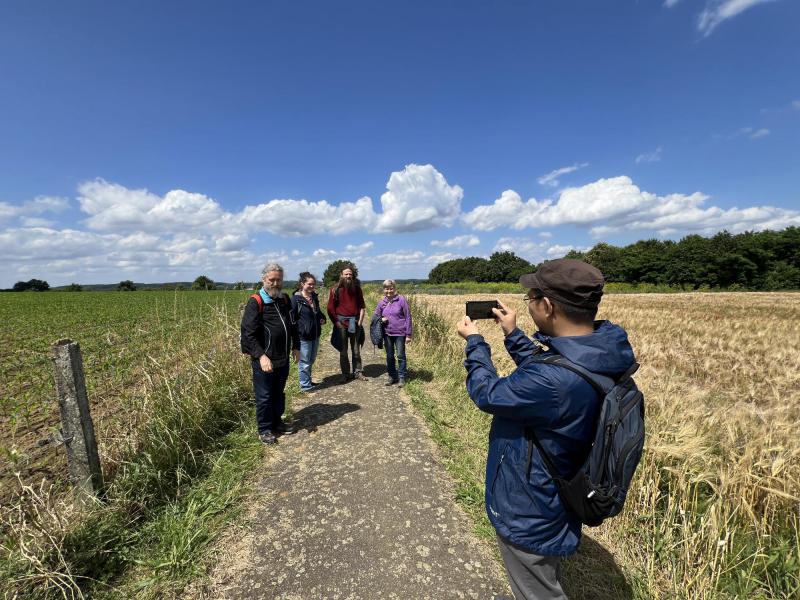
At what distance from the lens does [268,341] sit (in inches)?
174

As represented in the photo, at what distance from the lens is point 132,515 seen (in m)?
3.03

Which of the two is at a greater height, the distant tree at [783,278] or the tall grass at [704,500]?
the tall grass at [704,500]

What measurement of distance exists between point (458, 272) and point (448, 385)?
88773mm

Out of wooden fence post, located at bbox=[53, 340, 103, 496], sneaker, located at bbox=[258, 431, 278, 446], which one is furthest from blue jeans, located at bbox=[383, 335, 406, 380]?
wooden fence post, located at bbox=[53, 340, 103, 496]

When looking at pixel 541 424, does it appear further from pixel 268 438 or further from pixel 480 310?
pixel 268 438

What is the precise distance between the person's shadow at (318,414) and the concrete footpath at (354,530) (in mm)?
213

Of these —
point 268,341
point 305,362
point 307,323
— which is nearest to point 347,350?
point 305,362

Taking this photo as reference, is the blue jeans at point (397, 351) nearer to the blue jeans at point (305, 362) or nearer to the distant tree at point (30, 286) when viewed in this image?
the blue jeans at point (305, 362)

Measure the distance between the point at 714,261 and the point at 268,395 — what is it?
6262cm

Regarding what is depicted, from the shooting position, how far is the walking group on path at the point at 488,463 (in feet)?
4.65

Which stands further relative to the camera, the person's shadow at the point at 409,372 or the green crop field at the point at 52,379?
the person's shadow at the point at 409,372

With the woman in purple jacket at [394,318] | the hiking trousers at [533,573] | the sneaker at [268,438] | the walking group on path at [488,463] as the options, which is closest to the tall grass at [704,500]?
the walking group on path at [488,463]

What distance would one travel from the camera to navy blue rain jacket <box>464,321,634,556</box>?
1.39 metres

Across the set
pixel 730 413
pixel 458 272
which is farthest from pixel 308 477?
pixel 458 272
